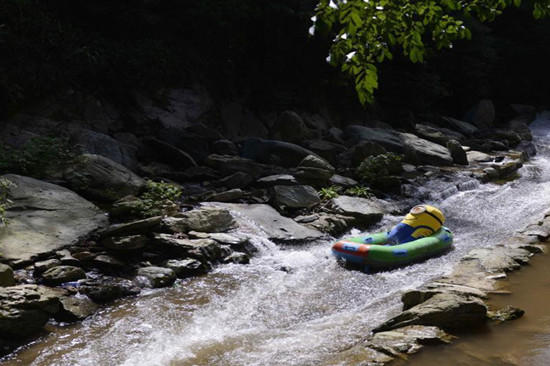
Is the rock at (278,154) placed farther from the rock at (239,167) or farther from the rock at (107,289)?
the rock at (107,289)

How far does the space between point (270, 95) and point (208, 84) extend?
5.51 feet

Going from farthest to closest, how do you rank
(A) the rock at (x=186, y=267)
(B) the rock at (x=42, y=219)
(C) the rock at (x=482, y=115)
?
(C) the rock at (x=482, y=115), (A) the rock at (x=186, y=267), (B) the rock at (x=42, y=219)

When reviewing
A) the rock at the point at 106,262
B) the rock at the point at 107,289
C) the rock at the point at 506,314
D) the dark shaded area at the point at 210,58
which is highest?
the dark shaded area at the point at 210,58

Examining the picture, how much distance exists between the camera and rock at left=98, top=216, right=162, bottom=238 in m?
5.80

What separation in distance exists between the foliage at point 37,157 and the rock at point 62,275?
8.70 feet

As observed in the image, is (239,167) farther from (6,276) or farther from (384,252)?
(6,276)

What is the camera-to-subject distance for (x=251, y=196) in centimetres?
816

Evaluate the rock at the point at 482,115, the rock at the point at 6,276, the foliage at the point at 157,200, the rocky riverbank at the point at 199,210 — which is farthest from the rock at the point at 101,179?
the rock at the point at 482,115

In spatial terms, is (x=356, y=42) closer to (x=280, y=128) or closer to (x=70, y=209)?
(x=70, y=209)

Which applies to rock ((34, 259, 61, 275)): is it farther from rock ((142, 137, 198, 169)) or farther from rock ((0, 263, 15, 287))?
rock ((142, 137, 198, 169))

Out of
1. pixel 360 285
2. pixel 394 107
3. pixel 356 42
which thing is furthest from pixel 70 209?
pixel 394 107

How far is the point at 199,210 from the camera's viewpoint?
6.88 metres

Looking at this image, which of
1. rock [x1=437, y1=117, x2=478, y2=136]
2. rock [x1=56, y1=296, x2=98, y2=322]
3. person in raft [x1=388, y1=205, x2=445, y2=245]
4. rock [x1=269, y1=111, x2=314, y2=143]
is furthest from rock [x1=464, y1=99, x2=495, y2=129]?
rock [x1=56, y1=296, x2=98, y2=322]

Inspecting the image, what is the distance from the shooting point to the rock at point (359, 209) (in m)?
7.99
